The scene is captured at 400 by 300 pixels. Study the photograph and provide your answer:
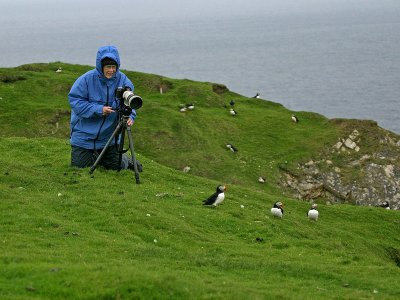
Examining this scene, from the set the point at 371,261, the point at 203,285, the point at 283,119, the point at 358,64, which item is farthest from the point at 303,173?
the point at 358,64

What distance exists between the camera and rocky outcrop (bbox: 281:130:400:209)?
4450 cm

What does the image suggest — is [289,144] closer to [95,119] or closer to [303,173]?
[303,173]

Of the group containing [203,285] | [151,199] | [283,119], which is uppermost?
[203,285]

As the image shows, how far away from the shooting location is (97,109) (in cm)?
2348

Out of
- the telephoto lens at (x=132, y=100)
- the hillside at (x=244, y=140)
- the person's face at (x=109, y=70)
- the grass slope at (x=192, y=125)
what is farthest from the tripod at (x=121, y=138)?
the hillside at (x=244, y=140)

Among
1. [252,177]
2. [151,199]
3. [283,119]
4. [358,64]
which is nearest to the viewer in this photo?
[151,199]

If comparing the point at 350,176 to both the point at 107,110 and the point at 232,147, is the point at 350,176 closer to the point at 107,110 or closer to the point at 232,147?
the point at 232,147

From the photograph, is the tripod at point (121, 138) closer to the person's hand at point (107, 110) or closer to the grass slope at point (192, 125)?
the person's hand at point (107, 110)

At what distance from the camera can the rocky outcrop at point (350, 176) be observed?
44500 mm

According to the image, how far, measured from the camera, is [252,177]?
44000 millimetres

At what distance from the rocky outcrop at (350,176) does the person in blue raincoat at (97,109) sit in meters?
21.1

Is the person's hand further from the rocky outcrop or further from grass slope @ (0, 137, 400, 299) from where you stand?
the rocky outcrop

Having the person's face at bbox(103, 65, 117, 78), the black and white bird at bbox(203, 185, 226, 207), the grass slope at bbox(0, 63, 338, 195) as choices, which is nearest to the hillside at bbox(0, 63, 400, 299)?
the black and white bird at bbox(203, 185, 226, 207)

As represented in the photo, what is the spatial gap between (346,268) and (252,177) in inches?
1071
